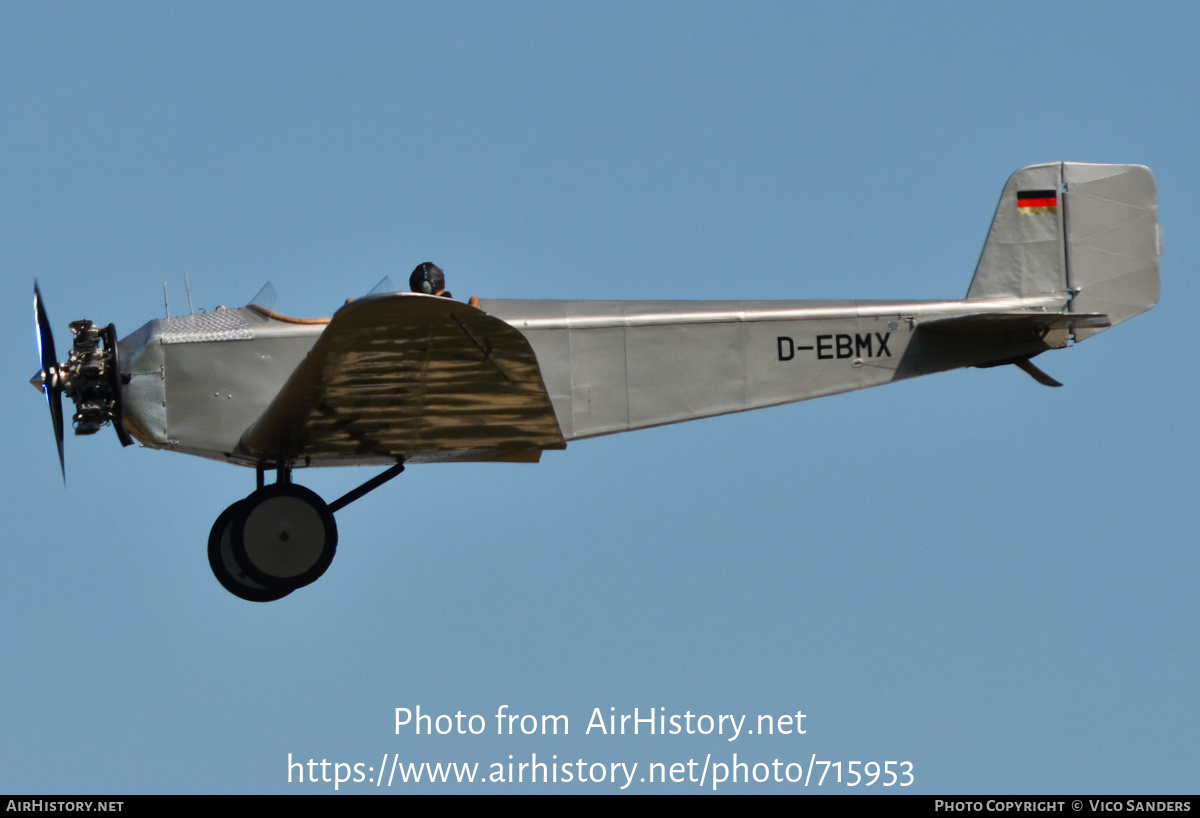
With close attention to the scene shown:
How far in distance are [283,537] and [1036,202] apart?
6.85 m

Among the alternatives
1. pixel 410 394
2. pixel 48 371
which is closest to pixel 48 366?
pixel 48 371

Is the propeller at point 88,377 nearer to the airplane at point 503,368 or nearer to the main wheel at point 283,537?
the airplane at point 503,368

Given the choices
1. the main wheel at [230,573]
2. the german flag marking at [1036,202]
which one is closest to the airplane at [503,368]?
the main wheel at [230,573]

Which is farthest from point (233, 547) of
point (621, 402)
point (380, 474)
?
point (621, 402)

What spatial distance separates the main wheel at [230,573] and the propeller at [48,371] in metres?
1.16

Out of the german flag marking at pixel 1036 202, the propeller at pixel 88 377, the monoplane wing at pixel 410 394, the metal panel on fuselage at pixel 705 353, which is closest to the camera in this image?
the monoplane wing at pixel 410 394

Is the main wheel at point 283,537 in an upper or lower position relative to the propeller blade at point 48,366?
lower

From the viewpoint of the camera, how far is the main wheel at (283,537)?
456 inches

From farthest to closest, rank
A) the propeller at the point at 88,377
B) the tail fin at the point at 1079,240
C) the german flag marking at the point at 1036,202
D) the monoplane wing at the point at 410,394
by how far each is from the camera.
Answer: the german flag marking at the point at 1036,202, the tail fin at the point at 1079,240, the propeller at the point at 88,377, the monoplane wing at the point at 410,394

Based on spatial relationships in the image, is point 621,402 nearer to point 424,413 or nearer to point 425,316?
point 424,413

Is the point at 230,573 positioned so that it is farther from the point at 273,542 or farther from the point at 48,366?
the point at 48,366

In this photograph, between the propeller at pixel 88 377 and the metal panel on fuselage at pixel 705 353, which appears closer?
the propeller at pixel 88 377

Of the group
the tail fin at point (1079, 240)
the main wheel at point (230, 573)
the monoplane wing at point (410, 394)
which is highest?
the tail fin at point (1079, 240)

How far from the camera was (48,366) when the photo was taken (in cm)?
1131
